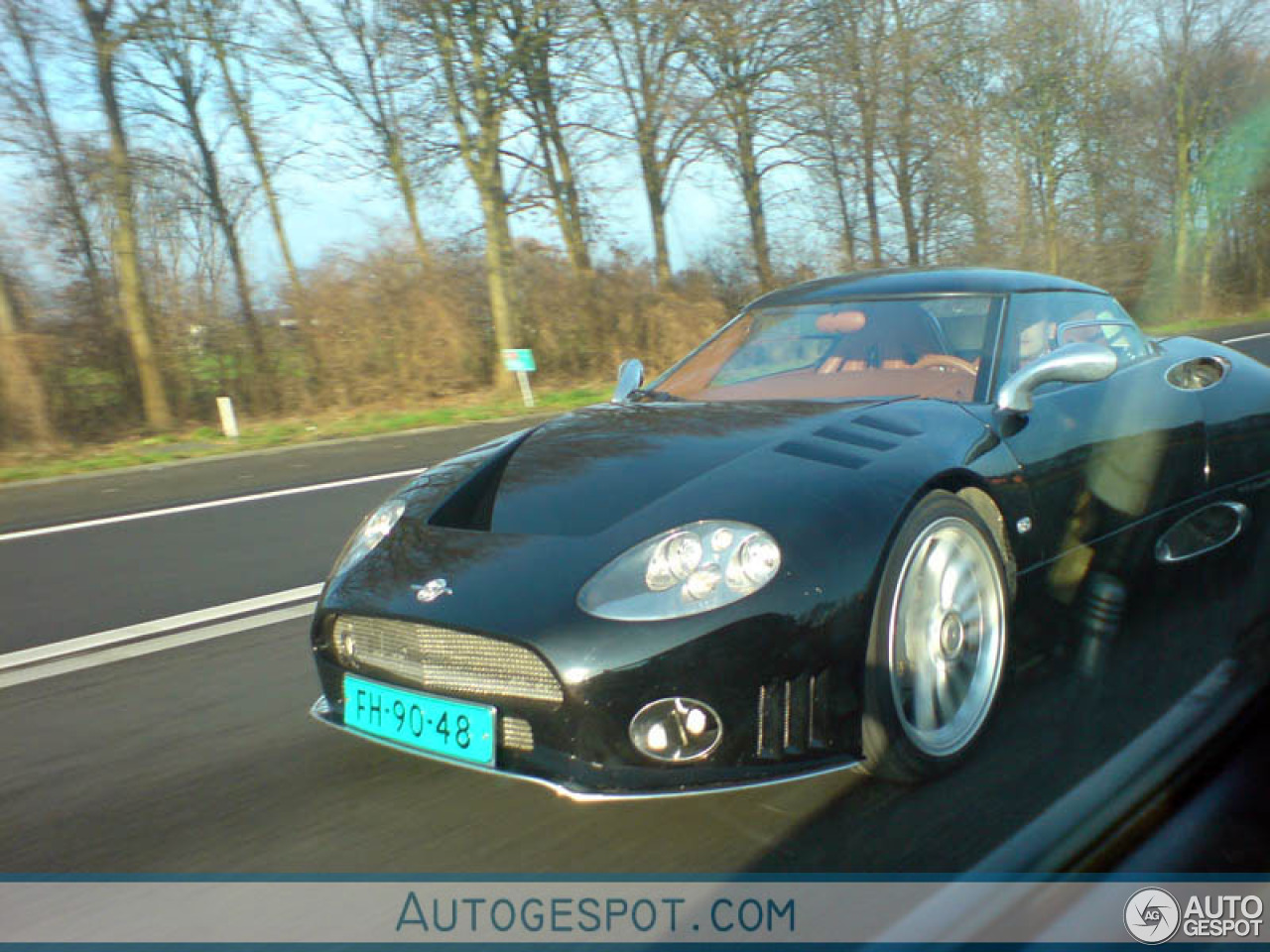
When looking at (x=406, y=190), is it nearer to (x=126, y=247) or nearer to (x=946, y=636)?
(x=126, y=247)

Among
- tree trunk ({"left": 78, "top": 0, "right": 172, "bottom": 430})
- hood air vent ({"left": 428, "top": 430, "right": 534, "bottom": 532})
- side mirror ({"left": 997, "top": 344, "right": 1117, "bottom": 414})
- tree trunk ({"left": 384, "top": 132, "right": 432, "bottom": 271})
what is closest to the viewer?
hood air vent ({"left": 428, "top": 430, "right": 534, "bottom": 532})

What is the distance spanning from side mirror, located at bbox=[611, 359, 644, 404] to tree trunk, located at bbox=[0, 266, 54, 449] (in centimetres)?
1063

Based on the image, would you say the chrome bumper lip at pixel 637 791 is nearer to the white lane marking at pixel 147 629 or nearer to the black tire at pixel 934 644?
the black tire at pixel 934 644

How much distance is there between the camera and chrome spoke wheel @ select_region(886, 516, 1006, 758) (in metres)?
2.64

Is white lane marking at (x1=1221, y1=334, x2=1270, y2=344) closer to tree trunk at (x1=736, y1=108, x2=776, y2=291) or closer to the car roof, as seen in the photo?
tree trunk at (x1=736, y1=108, x2=776, y2=291)

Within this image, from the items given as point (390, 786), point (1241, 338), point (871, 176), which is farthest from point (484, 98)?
point (390, 786)

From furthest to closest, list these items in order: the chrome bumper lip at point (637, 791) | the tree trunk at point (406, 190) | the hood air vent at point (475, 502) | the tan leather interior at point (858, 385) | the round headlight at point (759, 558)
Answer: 1. the tree trunk at point (406, 190)
2. the tan leather interior at point (858, 385)
3. the hood air vent at point (475, 502)
4. the round headlight at point (759, 558)
5. the chrome bumper lip at point (637, 791)

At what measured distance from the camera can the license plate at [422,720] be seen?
2379 mm

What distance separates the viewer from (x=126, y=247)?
13.9 meters

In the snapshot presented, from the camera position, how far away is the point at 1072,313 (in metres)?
3.99

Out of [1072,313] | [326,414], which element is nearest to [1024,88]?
[326,414]

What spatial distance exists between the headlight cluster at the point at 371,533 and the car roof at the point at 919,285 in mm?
1815

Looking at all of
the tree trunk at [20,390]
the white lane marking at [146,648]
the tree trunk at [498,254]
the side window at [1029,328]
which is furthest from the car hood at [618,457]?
the tree trunk at [498,254]

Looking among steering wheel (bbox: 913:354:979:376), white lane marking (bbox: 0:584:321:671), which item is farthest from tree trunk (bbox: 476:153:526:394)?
steering wheel (bbox: 913:354:979:376)
